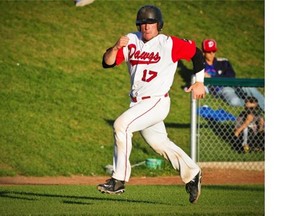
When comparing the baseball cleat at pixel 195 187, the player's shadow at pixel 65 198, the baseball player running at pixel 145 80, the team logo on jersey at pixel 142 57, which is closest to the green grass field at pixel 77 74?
the player's shadow at pixel 65 198

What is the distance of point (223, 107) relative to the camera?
18.5 m

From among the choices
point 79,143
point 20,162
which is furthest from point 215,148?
point 20,162

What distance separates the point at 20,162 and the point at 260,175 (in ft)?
14.2

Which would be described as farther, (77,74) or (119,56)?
(77,74)

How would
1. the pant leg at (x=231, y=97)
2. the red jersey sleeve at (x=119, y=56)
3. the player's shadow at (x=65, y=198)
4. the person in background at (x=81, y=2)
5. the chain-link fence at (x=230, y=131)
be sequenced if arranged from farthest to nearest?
the person in background at (x=81, y=2) < the pant leg at (x=231, y=97) < the chain-link fence at (x=230, y=131) < the player's shadow at (x=65, y=198) < the red jersey sleeve at (x=119, y=56)

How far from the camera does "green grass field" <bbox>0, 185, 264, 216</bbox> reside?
29.8 feet

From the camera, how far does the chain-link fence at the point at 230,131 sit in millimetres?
15906

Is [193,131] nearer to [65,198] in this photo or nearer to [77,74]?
[65,198]

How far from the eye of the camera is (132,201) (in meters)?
10.3

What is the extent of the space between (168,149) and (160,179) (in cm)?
524

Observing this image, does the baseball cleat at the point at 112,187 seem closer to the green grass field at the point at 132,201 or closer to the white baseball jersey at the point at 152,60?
the green grass field at the point at 132,201

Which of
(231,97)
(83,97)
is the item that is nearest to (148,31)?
(231,97)

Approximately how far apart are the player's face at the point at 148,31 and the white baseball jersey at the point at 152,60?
5 cm

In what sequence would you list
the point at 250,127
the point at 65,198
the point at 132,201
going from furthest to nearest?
1. the point at 250,127
2. the point at 65,198
3. the point at 132,201
